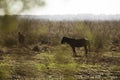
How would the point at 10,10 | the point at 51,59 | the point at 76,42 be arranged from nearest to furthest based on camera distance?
the point at 10,10 < the point at 51,59 < the point at 76,42

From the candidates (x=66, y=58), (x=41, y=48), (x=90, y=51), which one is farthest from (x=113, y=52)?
(x=66, y=58)

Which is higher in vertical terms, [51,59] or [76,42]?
[51,59]

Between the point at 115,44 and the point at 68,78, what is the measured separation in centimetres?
1853

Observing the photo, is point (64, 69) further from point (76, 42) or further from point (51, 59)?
point (76, 42)

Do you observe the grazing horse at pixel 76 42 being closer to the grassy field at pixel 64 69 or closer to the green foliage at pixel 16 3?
the grassy field at pixel 64 69

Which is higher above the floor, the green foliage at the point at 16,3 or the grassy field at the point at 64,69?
the green foliage at the point at 16,3

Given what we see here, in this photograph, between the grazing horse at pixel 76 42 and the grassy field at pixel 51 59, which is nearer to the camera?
the grassy field at pixel 51 59

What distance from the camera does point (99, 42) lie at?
23484 mm

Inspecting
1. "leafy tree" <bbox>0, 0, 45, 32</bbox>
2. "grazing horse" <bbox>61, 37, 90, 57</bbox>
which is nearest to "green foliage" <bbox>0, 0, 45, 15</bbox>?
"leafy tree" <bbox>0, 0, 45, 32</bbox>

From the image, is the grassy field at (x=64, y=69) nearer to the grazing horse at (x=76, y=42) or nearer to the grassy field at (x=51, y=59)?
the grassy field at (x=51, y=59)

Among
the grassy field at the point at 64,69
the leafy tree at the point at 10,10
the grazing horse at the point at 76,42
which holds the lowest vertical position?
the grazing horse at the point at 76,42

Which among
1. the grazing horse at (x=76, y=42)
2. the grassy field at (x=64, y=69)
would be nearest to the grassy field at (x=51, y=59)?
the grassy field at (x=64, y=69)

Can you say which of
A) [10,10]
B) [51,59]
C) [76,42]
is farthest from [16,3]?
[76,42]

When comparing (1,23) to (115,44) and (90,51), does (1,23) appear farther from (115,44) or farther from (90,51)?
(115,44)
